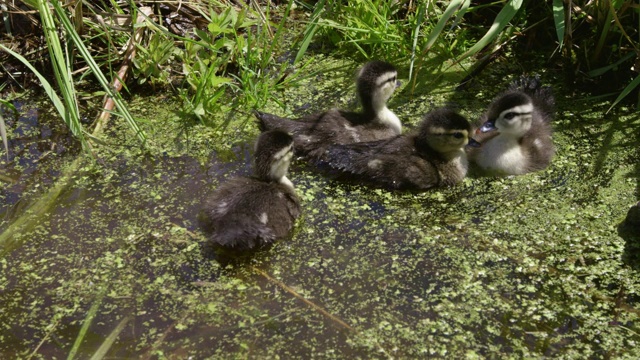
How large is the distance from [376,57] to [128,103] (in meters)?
1.66

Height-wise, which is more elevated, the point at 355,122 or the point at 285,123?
the point at 355,122

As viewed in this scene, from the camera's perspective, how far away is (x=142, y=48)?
16.5 ft

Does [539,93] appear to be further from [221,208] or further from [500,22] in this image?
[221,208]

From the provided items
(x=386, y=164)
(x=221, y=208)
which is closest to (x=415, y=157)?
(x=386, y=164)

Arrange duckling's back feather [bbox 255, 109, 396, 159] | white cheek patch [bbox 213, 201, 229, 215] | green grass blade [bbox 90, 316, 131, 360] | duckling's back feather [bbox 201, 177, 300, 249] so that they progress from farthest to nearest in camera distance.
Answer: duckling's back feather [bbox 255, 109, 396, 159] < white cheek patch [bbox 213, 201, 229, 215] < duckling's back feather [bbox 201, 177, 300, 249] < green grass blade [bbox 90, 316, 131, 360]

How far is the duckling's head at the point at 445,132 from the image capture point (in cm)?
425

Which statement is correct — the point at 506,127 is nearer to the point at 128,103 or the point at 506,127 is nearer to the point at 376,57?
the point at 376,57

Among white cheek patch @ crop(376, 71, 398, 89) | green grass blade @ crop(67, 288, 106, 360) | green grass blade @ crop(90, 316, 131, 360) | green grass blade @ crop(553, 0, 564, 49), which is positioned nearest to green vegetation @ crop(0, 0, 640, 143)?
green grass blade @ crop(553, 0, 564, 49)

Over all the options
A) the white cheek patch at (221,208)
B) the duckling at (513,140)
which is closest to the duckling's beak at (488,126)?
the duckling at (513,140)

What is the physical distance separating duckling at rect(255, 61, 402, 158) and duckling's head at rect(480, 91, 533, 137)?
577 mm

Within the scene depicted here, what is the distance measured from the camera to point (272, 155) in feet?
13.1

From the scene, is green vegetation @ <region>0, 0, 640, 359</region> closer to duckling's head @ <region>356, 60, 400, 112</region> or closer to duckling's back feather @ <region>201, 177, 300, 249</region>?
duckling's back feather @ <region>201, 177, 300, 249</region>

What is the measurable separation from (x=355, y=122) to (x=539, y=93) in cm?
110

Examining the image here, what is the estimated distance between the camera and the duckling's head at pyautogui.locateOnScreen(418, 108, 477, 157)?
425 cm
